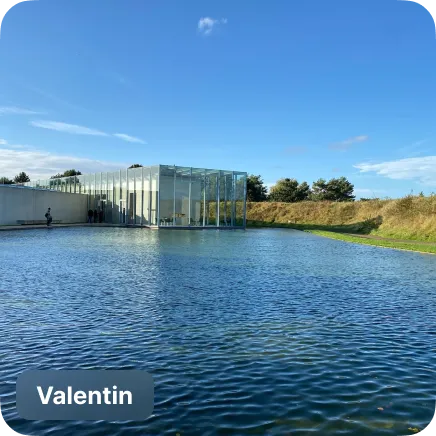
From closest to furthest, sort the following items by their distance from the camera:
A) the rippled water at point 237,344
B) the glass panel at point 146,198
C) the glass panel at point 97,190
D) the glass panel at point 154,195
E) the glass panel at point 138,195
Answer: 1. the rippled water at point 237,344
2. the glass panel at point 154,195
3. the glass panel at point 146,198
4. the glass panel at point 138,195
5. the glass panel at point 97,190

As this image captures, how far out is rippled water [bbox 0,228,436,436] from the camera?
4371mm

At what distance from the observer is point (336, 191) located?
256 ft

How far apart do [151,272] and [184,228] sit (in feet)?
94.0

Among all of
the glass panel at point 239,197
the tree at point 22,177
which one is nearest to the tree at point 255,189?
the glass panel at point 239,197


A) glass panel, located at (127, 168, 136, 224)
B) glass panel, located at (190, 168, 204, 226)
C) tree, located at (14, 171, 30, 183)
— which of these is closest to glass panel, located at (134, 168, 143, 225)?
glass panel, located at (127, 168, 136, 224)

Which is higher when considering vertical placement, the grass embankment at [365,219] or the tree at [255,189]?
the tree at [255,189]

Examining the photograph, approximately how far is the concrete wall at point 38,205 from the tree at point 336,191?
42.6 meters

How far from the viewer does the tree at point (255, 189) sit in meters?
78.0

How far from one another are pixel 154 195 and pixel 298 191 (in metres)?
40.5

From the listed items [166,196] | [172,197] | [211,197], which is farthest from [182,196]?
[211,197]

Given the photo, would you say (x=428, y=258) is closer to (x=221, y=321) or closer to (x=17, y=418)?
(x=221, y=321)

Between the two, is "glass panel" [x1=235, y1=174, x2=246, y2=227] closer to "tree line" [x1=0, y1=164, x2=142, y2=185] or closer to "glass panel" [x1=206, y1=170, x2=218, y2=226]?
"glass panel" [x1=206, y1=170, x2=218, y2=226]

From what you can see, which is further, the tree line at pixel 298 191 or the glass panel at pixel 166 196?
Answer: the tree line at pixel 298 191

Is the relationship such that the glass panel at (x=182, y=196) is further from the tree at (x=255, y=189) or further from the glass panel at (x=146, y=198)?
the tree at (x=255, y=189)
